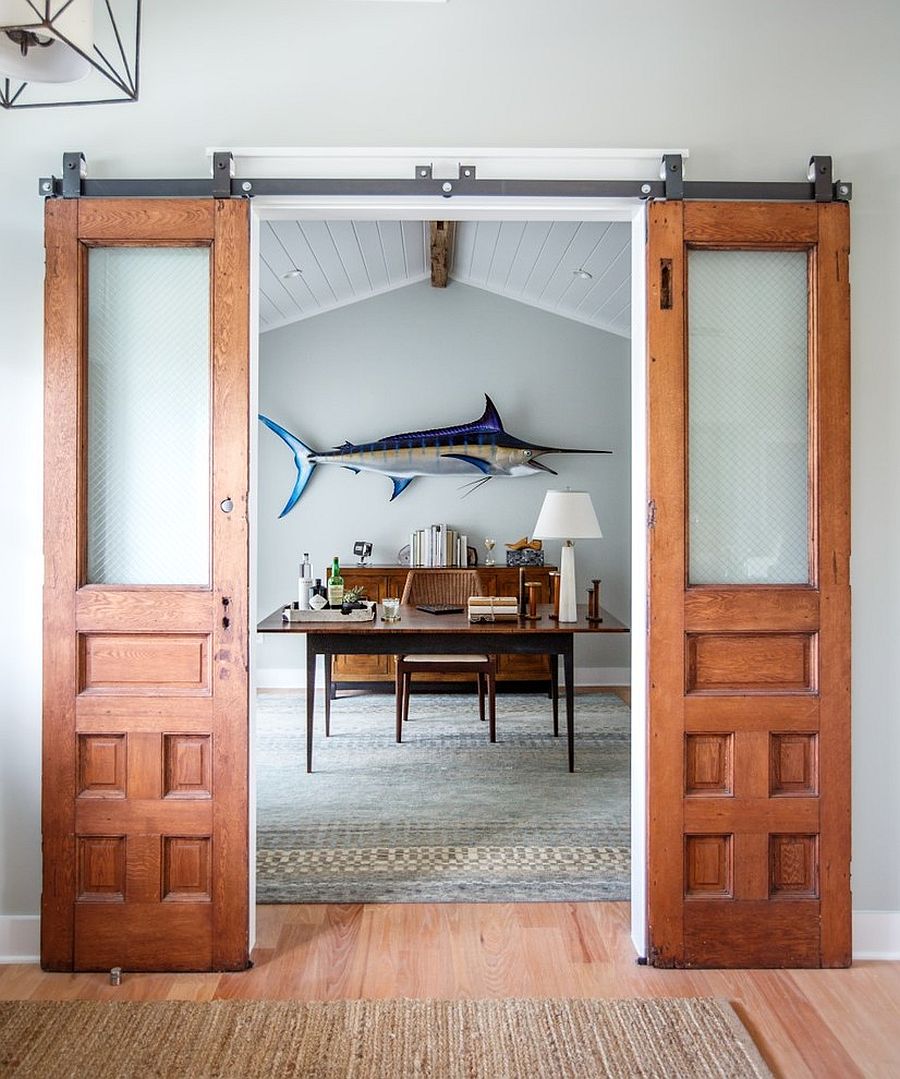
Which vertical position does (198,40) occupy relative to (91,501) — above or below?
above

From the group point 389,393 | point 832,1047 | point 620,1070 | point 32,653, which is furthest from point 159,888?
point 389,393

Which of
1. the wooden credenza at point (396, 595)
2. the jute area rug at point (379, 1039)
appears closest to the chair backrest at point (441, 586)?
the wooden credenza at point (396, 595)

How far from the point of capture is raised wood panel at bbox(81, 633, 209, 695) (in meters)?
2.40

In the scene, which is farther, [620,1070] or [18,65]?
[620,1070]

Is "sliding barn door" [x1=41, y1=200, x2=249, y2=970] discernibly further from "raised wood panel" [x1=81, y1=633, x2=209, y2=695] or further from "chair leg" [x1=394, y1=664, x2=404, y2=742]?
"chair leg" [x1=394, y1=664, x2=404, y2=742]

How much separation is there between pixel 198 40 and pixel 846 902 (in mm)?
3064

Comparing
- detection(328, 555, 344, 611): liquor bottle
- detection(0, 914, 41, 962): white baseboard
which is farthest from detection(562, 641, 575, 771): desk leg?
detection(0, 914, 41, 962): white baseboard

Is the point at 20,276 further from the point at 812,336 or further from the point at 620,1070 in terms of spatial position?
the point at 620,1070

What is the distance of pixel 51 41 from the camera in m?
1.79

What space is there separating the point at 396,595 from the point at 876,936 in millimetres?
4163

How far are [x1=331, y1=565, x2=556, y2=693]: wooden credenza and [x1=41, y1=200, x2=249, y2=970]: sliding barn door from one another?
378 centimetres

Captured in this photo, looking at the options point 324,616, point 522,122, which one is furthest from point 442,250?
point 522,122

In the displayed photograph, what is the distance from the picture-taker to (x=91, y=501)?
8.00 feet

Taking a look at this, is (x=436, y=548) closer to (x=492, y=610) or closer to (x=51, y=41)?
(x=492, y=610)
